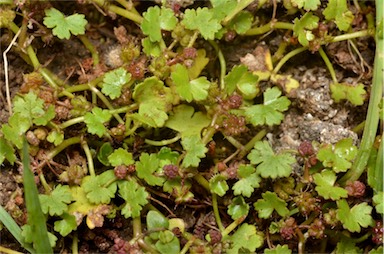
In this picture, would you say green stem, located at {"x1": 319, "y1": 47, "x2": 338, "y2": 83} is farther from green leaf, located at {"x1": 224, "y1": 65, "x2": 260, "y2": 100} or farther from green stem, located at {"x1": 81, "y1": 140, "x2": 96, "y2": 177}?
green stem, located at {"x1": 81, "y1": 140, "x2": 96, "y2": 177}

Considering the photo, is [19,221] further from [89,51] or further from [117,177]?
[89,51]

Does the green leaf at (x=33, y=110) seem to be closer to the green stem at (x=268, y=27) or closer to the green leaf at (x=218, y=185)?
the green leaf at (x=218, y=185)

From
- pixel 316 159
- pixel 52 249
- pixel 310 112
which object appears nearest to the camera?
pixel 52 249

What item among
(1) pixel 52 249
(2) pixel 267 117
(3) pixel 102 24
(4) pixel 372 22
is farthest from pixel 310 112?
(1) pixel 52 249

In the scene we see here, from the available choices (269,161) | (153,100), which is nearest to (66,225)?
(153,100)

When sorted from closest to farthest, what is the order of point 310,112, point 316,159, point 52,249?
1. point 52,249
2. point 316,159
3. point 310,112

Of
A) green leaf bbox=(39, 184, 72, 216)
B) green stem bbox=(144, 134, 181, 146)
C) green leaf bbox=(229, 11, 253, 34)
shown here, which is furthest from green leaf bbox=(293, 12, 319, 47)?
green leaf bbox=(39, 184, 72, 216)

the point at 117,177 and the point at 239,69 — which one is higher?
the point at 239,69

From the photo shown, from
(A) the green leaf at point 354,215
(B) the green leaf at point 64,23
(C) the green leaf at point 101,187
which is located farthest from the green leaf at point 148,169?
(A) the green leaf at point 354,215
